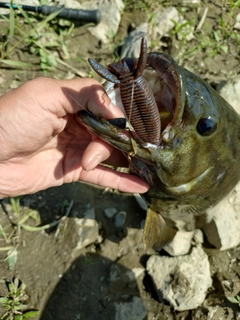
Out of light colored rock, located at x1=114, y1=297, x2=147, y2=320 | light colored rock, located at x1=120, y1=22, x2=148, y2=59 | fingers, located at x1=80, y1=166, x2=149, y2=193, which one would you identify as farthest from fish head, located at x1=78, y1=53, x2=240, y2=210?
light colored rock, located at x1=120, y1=22, x2=148, y2=59

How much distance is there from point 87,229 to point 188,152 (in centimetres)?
170

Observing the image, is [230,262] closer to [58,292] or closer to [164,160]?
[58,292]

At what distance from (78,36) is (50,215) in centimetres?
220

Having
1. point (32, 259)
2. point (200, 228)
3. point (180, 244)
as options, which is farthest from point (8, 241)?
point (200, 228)

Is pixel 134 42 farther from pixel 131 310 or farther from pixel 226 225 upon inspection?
pixel 131 310

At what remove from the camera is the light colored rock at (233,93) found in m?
3.85

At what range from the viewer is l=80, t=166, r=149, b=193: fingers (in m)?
2.74

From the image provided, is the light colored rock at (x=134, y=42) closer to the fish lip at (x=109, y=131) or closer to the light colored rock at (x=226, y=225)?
the light colored rock at (x=226, y=225)

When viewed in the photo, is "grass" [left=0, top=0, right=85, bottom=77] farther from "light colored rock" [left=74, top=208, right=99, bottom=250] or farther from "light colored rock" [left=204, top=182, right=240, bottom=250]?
"light colored rock" [left=204, top=182, right=240, bottom=250]

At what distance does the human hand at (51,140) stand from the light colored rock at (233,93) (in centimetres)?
150

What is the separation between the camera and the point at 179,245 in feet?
11.9

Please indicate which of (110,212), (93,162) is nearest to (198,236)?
(110,212)

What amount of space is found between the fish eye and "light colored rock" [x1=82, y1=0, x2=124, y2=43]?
9.11ft

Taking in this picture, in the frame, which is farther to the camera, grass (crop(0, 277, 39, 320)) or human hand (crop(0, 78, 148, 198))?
grass (crop(0, 277, 39, 320))
